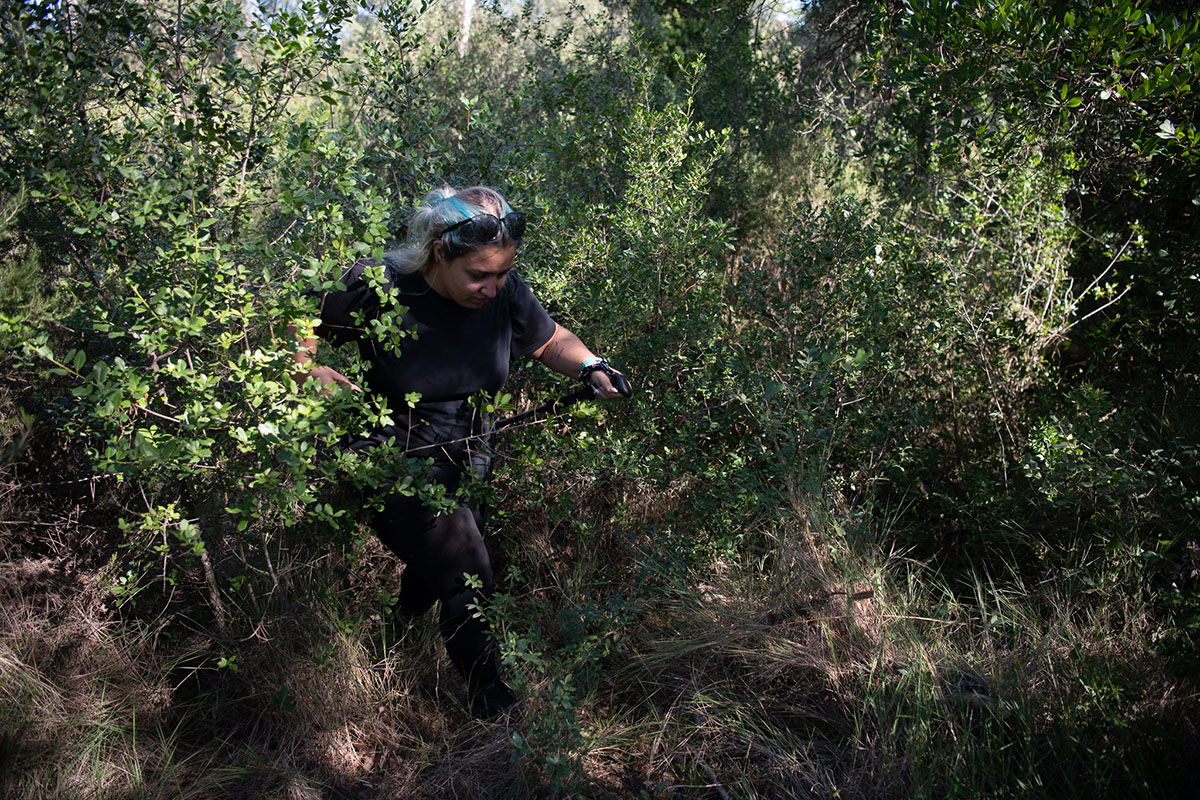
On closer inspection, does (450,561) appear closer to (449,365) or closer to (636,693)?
(449,365)

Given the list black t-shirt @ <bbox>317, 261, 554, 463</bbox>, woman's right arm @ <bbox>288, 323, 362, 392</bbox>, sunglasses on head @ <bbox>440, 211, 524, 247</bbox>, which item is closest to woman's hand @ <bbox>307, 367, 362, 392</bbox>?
woman's right arm @ <bbox>288, 323, 362, 392</bbox>

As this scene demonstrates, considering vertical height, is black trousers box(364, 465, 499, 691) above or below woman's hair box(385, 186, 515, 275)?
below

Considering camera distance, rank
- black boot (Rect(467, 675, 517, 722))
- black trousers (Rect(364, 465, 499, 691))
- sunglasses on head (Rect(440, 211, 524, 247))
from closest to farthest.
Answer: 1. sunglasses on head (Rect(440, 211, 524, 247))
2. black trousers (Rect(364, 465, 499, 691))
3. black boot (Rect(467, 675, 517, 722))

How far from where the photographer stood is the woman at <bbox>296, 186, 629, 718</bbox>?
105 inches

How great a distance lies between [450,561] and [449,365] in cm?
67

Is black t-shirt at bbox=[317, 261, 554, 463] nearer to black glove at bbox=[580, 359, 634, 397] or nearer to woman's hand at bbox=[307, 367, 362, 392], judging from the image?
woman's hand at bbox=[307, 367, 362, 392]

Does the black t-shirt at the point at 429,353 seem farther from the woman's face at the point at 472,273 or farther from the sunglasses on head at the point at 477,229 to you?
the sunglasses on head at the point at 477,229

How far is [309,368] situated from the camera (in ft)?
7.89

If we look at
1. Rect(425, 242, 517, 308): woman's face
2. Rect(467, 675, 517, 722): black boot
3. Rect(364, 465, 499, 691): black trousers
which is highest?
Rect(425, 242, 517, 308): woman's face

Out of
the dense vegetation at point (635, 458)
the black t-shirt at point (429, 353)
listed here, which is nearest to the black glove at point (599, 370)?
the dense vegetation at point (635, 458)

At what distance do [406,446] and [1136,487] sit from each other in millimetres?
2682

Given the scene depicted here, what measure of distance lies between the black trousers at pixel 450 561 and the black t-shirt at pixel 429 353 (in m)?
0.16

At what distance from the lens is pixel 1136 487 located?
3039 mm

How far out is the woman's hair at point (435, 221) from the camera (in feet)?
8.68
